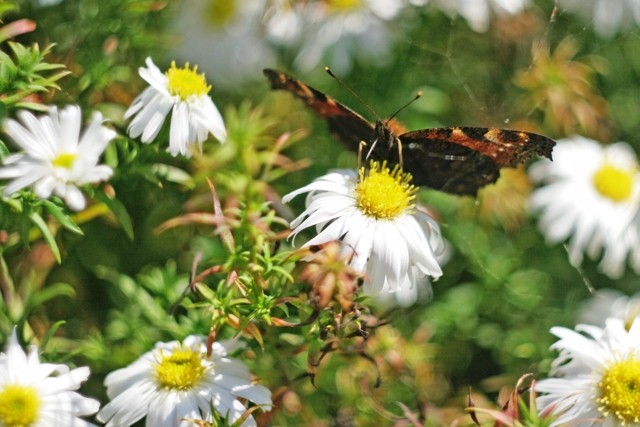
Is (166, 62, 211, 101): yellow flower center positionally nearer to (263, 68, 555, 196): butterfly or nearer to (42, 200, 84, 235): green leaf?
(263, 68, 555, 196): butterfly

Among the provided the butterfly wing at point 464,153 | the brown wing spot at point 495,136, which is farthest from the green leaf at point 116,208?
the brown wing spot at point 495,136

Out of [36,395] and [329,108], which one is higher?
[329,108]

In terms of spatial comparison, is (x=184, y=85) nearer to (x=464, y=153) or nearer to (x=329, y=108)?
(x=329, y=108)

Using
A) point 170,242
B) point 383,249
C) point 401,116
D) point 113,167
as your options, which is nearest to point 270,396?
point 383,249

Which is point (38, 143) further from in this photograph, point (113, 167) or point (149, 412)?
point (149, 412)

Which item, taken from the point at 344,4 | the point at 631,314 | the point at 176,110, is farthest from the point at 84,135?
the point at 631,314

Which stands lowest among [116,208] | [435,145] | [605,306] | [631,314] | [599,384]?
[605,306]
